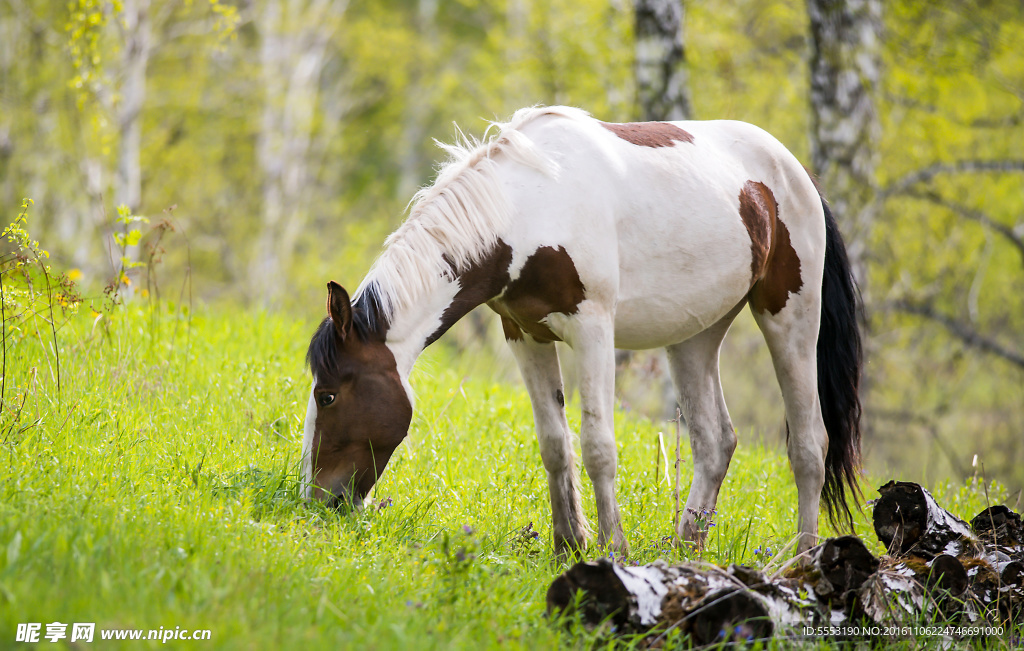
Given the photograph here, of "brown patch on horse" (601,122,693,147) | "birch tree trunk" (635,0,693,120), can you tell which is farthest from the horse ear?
"birch tree trunk" (635,0,693,120)

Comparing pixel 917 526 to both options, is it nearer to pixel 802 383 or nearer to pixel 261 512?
pixel 802 383

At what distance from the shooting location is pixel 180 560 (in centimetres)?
240

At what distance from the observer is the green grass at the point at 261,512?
7.09 ft

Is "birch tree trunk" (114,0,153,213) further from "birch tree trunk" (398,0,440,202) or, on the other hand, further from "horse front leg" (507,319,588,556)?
"birch tree trunk" (398,0,440,202)

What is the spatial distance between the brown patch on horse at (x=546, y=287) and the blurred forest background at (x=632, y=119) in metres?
3.31

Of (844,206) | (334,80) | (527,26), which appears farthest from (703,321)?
(334,80)

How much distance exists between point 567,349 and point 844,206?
4.39 m

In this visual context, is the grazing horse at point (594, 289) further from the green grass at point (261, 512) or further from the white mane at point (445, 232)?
the green grass at point (261, 512)

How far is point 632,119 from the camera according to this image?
7848mm

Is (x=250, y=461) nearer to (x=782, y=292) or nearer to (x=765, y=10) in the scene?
(x=782, y=292)

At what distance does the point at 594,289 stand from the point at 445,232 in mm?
675

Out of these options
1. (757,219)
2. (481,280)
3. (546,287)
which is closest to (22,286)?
(481,280)

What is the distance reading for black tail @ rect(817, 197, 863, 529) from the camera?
4.18 metres

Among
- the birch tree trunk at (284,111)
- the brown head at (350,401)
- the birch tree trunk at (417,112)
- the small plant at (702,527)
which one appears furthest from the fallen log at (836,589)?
the birch tree trunk at (417,112)
